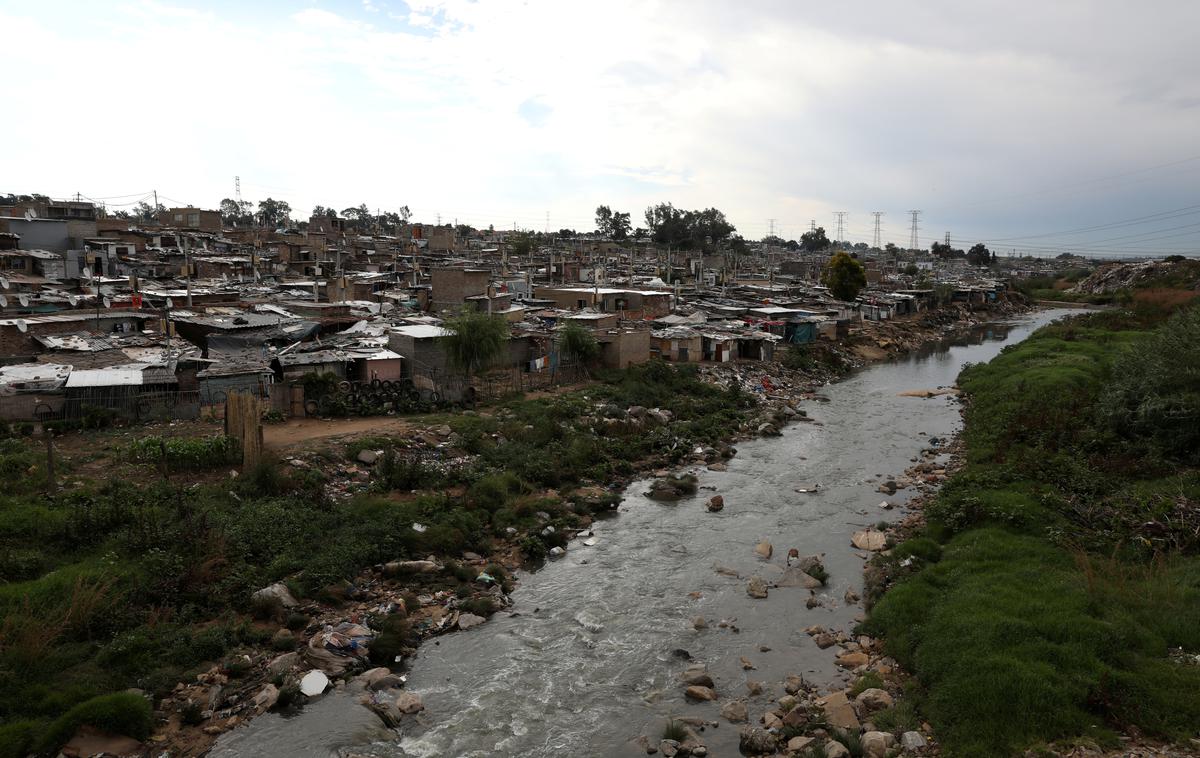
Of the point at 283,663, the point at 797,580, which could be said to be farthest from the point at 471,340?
the point at 283,663

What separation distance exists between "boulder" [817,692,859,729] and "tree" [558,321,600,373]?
673 inches

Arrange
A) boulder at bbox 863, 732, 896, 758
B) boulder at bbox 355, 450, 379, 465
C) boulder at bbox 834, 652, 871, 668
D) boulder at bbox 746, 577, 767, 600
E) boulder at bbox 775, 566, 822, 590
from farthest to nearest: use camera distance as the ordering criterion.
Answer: boulder at bbox 355, 450, 379, 465, boulder at bbox 775, 566, 822, 590, boulder at bbox 746, 577, 767, 600, boulder at bbox 834, 652, 871, 668, boulder at bbox 863, 732, 896, 758

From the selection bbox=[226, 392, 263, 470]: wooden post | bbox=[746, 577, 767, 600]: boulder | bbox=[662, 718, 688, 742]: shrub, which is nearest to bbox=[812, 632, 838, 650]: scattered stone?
bbox=[746, 577, 767, 600]: boulder

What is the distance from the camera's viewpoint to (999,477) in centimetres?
1457

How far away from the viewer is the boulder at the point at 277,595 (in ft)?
33.0

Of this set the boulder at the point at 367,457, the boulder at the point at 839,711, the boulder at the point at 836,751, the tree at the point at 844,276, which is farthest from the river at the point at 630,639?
the tree at the point at 844,276

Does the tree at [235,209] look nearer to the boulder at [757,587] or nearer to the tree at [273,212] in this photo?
the tree at [273,212]

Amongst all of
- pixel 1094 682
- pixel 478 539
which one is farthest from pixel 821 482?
pixel 1094 682

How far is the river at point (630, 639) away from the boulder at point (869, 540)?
0.25m

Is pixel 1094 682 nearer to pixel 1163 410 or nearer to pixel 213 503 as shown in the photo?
Answer: pixel 1163 410

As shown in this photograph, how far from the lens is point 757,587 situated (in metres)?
11.8

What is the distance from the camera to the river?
26.8 ft

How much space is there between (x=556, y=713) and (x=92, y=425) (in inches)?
486

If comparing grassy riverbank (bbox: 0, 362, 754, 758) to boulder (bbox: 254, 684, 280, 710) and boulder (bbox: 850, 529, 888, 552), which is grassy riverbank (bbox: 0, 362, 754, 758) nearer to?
boulder (bbox: 254, 684, 280, 710)
